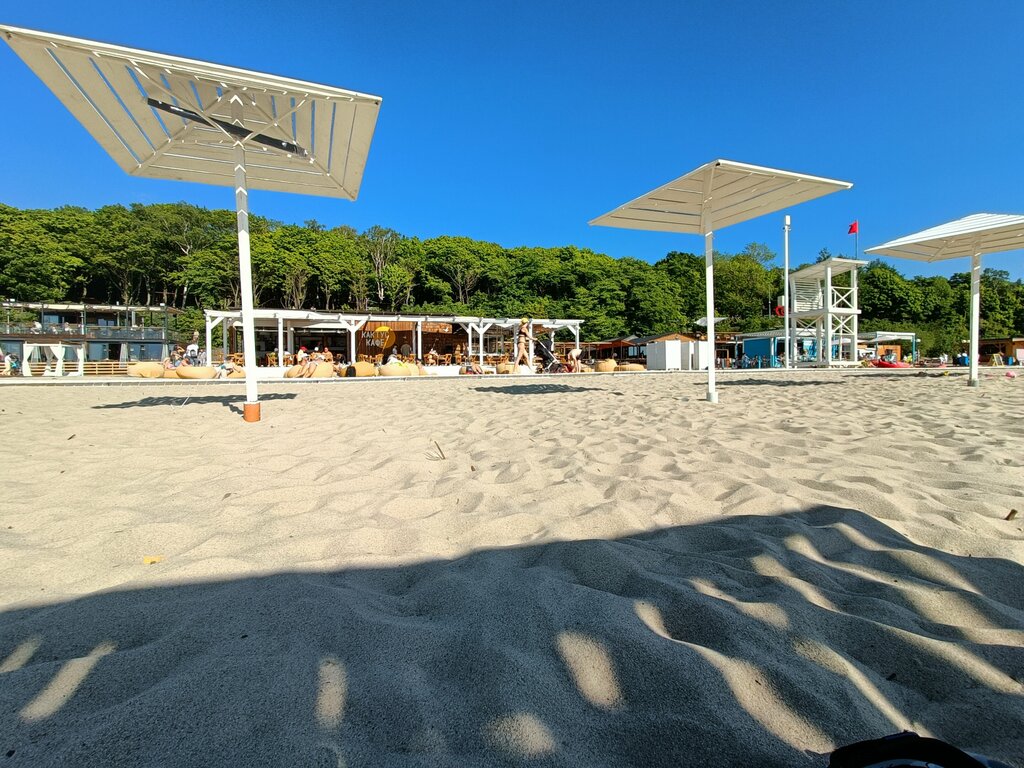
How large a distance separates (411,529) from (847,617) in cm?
172

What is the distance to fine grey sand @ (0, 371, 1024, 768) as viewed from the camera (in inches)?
39.8

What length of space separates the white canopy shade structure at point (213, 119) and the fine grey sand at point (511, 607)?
3.59 m

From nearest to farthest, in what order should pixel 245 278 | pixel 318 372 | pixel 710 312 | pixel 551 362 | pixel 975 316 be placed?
pixel 245 278 → pixel 710 312 → pixel 975 316 → pixel 551 362 → pixel 318 372

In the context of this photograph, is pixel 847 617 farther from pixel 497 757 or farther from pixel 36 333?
pixel 36 333

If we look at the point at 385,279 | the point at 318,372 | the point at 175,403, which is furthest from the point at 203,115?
the point at 385,279

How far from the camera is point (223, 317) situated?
77.7ft

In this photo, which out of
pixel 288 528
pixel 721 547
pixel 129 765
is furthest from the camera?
pixel 288 528

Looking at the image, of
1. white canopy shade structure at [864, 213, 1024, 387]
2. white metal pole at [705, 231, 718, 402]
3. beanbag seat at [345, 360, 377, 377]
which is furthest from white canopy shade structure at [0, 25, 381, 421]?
beanbag seat at [345, 360, 377, 377]

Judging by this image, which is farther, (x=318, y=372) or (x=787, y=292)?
(x=787, y=292)

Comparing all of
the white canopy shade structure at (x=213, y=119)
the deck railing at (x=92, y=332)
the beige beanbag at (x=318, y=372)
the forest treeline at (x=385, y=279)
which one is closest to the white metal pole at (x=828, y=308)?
the forest treeline at (x=385, y=279)

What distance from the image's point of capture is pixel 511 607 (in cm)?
154

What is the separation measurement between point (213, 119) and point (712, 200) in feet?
22.8

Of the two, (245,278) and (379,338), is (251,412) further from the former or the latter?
(379,338)

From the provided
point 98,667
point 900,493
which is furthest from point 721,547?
point 98,667
